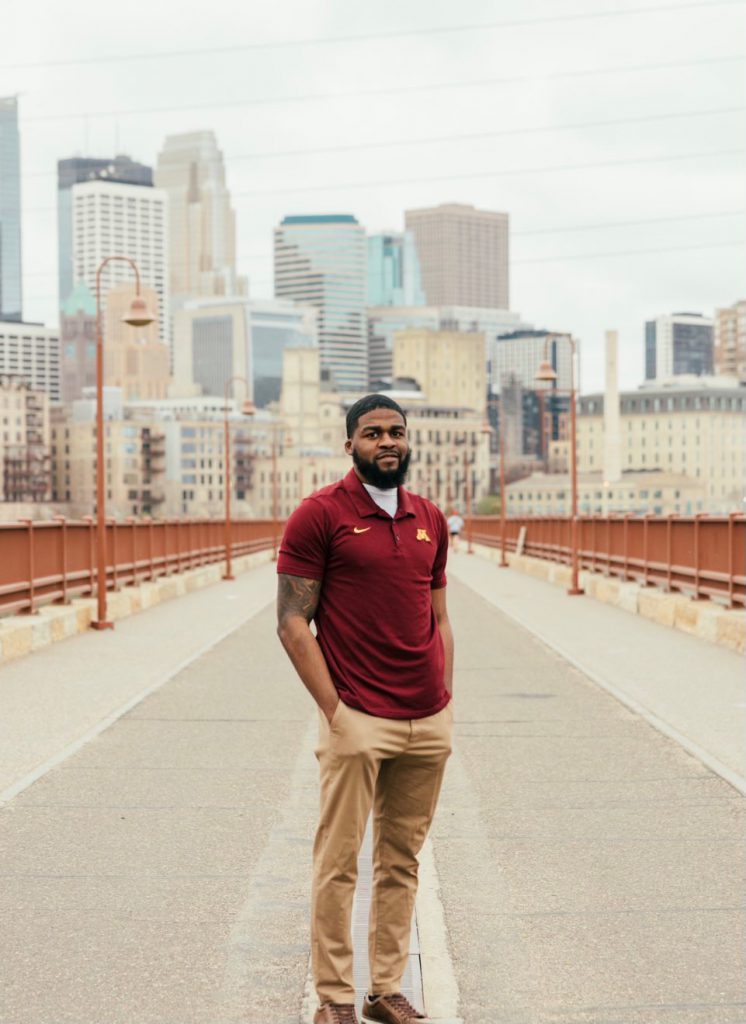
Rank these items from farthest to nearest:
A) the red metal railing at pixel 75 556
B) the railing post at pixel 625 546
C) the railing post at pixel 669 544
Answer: the railing post at pixel 625 546, the railing post at pixel 669 544, the red metal railing at pixel 75 556

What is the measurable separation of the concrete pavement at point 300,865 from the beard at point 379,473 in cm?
166

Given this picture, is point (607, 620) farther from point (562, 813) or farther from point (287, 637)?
point (287, 637)

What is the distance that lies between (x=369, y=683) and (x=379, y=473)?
0.63 meters

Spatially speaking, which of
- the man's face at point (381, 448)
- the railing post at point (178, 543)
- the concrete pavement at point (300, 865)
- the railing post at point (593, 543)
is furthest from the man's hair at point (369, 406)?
the railing post at point (178, 543)

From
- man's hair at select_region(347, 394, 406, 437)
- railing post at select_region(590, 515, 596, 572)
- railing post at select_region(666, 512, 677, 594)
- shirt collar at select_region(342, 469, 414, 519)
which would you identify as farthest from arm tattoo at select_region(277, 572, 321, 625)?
railing post at select_region(590, 515, 596, 572)

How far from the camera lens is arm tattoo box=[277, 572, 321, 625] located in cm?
483

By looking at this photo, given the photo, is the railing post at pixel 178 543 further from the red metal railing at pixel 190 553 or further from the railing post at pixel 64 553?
the railing post at pixel 64 553

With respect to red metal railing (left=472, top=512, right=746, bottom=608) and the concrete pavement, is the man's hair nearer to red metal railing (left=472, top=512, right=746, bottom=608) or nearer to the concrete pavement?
the concrete pavement

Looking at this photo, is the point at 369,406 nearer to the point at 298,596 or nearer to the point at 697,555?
the point at 298,596

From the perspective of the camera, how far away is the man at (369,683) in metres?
Answer: 4.78

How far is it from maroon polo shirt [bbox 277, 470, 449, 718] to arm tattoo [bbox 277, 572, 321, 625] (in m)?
0.03

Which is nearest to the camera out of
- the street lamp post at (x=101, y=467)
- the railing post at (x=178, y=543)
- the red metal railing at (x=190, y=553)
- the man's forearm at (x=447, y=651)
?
the man's forearm at (x=447, y=651)

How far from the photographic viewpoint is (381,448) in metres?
4.93

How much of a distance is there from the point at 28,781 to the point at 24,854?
2.24 meters
